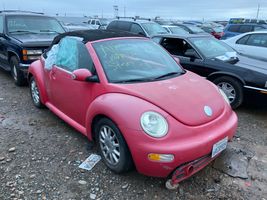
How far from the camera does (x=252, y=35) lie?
25.8ft

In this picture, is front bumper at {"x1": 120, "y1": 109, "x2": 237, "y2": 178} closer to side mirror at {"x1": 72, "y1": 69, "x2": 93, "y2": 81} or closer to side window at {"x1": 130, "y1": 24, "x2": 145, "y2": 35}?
side mirror at {"x1": 72, "y1": 69, "x2": 93, "y2": 81}

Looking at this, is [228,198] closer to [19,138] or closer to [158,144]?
[158,144]

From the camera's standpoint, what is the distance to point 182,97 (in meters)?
2.81

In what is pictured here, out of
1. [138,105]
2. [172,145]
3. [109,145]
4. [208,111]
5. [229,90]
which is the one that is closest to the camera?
[172,145]

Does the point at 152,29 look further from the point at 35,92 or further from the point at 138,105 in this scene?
the point at 138,105

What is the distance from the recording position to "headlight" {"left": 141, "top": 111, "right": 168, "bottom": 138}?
2.45 metres

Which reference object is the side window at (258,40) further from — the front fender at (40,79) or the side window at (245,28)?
the front fender at (40,79)

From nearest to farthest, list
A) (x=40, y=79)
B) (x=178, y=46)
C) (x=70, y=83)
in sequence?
(x=70, y=83) → (x=40, y=79) → (x=178, y=46)

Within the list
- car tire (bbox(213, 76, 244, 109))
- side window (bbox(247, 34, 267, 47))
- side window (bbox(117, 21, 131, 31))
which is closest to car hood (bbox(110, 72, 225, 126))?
car tire (bbox(213, 76, 244, 109))

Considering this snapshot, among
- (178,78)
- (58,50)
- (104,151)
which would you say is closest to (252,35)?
(178,78)

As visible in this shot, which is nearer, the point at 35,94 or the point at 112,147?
the point at 112,147

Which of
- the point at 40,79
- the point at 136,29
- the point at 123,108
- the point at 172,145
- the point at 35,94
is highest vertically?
the point at 136,29

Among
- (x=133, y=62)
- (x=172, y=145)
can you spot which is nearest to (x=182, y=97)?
(x=172, y=145)

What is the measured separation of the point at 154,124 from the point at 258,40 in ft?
21.8
